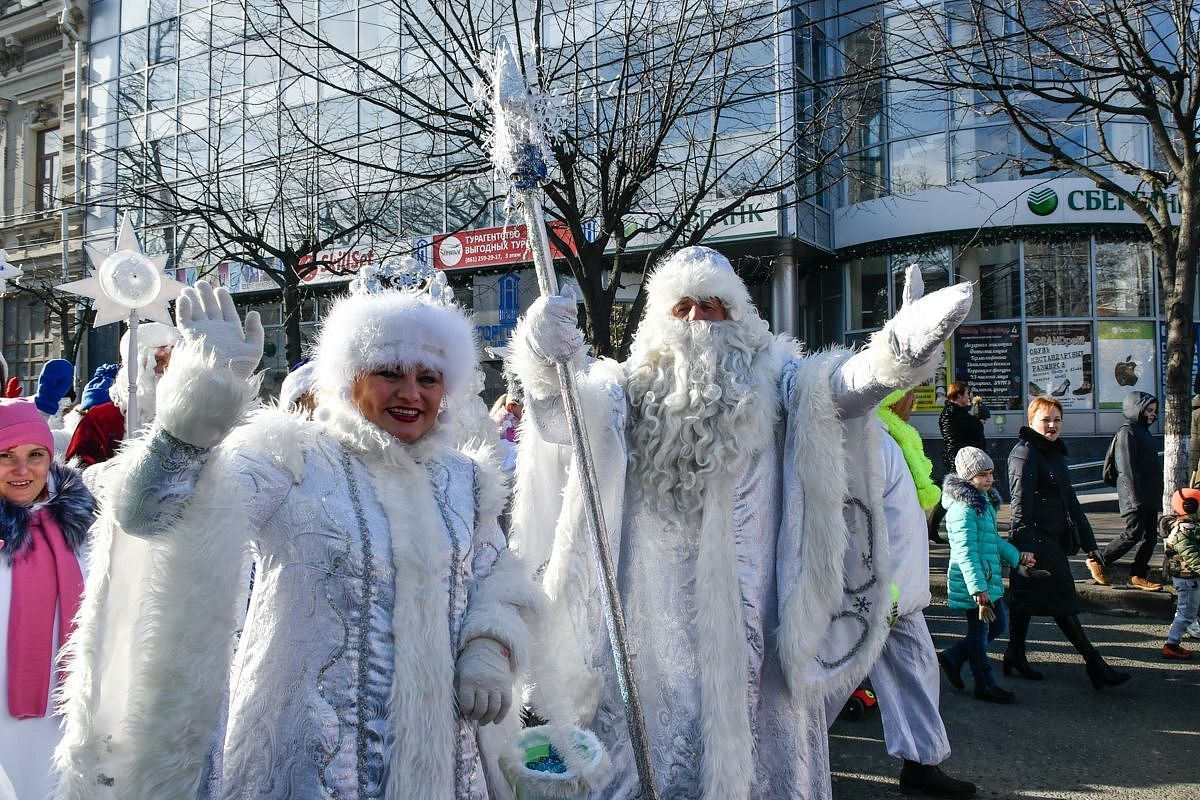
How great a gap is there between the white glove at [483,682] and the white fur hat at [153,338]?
4.20m

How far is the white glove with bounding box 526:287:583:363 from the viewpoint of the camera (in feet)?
9.69

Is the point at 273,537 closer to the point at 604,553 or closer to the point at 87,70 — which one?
the point at 604,553

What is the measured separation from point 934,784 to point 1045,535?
2.39m

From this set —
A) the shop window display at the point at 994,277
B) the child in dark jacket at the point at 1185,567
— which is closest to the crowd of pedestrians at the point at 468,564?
the child in dark jacket at the point at 1185,567

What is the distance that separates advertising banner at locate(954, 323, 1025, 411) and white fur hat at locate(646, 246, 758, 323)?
13444 millimetres

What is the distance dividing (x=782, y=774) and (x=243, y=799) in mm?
1945

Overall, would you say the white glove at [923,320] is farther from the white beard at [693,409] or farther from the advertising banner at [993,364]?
the advertising banner at [993,364]

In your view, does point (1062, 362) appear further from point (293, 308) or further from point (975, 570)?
point (293, 308)

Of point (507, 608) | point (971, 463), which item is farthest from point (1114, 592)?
point (507, 608)

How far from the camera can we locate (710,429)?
11.5ft

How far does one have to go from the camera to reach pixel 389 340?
92.3 inches

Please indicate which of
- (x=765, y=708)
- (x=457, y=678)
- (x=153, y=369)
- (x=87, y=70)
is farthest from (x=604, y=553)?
(x=87, y=70)

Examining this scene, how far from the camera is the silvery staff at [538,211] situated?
9.26 feet

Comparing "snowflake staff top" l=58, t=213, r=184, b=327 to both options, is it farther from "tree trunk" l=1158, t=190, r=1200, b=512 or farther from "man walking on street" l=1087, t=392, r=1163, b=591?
"tree trunk" l=1158, t=190, r=1200, b=512
